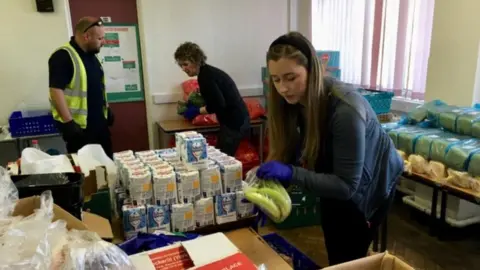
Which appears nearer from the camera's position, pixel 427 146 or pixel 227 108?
pixel 427 146

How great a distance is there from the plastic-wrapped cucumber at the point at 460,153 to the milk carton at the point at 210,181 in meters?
1.49

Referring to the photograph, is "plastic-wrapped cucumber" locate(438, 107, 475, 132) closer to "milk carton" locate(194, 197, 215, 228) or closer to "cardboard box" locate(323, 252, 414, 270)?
"milk carton" locate(194, 197, 215, 228)

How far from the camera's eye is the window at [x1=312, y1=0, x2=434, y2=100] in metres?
3.32

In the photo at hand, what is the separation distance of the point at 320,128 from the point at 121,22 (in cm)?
351

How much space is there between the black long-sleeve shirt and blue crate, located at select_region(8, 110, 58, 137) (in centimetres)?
143

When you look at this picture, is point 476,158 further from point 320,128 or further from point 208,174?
point 208,174

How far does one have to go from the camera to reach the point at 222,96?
316cm

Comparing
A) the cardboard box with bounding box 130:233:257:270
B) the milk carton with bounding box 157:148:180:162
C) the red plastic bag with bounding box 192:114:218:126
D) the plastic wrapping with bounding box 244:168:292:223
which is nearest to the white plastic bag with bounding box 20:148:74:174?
the milk carton with bounding box 157:148:180:162

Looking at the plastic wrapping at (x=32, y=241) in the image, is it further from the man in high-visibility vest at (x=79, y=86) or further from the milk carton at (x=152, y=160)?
the man in high-visibility vest at (x=79, y=86)

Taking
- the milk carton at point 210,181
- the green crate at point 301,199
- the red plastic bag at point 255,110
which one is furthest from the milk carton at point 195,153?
the red plastic bag at point 255,110

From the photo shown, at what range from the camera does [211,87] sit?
122 inches

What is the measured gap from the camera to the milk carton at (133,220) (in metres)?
1.56

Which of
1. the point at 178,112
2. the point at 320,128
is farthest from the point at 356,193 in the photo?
the point at 178,112

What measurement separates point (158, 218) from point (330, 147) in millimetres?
766
